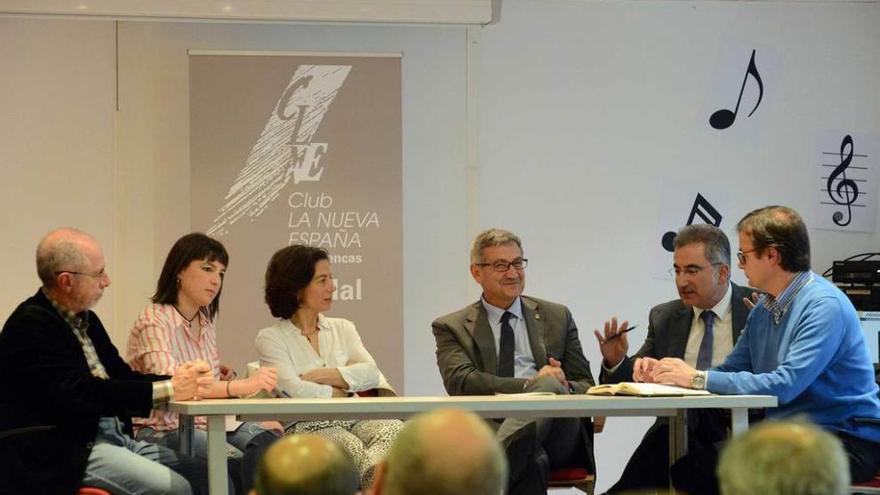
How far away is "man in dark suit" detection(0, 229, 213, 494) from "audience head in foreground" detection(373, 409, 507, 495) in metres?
2.68

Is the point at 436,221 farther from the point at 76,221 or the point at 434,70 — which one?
the point at 76,221

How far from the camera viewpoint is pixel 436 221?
6613 mm

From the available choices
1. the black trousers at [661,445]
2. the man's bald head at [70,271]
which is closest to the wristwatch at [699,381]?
the black trousers at [661,445]

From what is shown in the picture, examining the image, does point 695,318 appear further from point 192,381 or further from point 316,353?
A: point 192,381

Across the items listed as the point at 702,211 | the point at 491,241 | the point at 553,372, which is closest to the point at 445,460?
the point at 553,372

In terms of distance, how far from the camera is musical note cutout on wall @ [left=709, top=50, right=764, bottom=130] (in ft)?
22.6

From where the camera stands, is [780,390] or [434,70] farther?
[434,70]

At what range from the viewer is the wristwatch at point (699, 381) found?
3869mm

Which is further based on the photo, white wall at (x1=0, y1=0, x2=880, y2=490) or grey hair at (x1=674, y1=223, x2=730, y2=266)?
white wall at (x1=0, y1=0, x2=880, y2=490)

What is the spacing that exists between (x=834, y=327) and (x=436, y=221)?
9.98 feet

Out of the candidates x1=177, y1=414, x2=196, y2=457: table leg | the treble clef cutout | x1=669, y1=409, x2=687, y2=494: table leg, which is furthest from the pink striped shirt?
the treble clef cutout

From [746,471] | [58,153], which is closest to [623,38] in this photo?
[58,153]

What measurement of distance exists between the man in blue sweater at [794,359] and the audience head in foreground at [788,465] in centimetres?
274

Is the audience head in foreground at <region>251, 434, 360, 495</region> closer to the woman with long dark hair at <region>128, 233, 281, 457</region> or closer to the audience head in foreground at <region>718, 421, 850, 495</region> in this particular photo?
the audience head in foreground at <region>718, 421, 850, 495</region>
